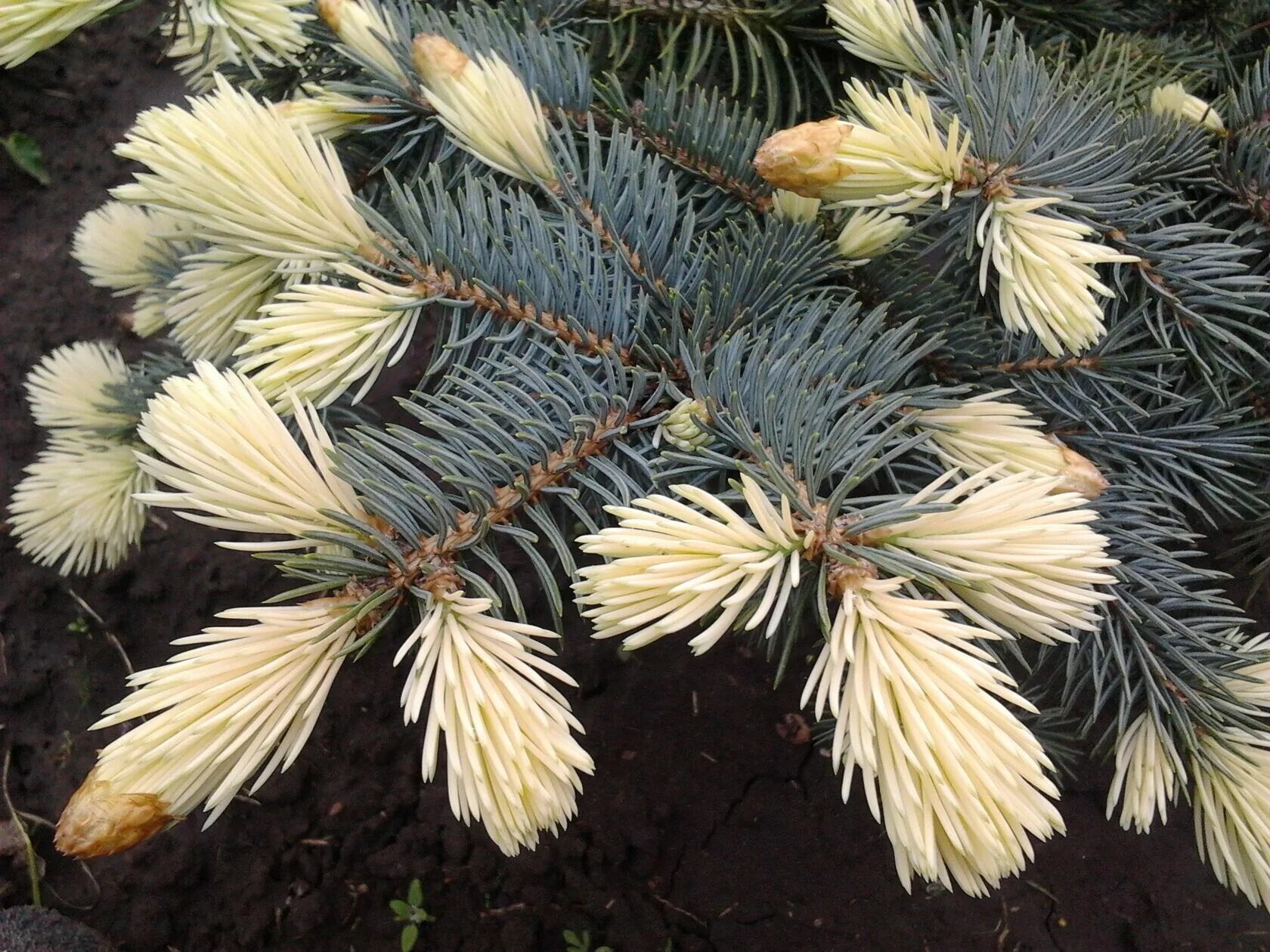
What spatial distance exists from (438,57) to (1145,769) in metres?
0.66

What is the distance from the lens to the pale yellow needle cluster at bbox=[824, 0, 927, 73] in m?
0.57

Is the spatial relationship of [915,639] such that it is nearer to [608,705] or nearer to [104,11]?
[104,11]

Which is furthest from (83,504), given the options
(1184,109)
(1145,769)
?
(1184,109)

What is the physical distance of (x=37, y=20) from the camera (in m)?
0.46

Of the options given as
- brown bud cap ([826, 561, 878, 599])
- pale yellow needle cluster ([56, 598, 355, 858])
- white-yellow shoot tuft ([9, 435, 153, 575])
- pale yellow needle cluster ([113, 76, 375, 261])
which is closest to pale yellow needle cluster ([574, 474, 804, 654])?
brown bud cap ([826, 561, 878, 599])

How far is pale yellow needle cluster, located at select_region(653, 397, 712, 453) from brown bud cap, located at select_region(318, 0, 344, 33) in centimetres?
39

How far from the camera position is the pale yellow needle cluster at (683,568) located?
341 mm

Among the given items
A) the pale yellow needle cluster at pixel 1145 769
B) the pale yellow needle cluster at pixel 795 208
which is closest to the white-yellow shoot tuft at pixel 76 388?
the pale yellow needle cluster at pixel 795 208

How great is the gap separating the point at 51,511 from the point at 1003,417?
0.92 m

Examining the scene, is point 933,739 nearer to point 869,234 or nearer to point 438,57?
point 869,234

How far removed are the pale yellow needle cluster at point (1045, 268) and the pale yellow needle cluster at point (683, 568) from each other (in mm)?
213

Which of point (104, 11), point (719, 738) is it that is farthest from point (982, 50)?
point (719, 738)

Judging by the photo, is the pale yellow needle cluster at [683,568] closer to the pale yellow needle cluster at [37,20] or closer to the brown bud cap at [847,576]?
the brown bud cap at [847,576]

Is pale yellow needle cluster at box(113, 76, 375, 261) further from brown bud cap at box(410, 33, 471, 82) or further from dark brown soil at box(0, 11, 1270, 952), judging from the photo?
dark brown soil at box(0, 11, 1270, 952)
